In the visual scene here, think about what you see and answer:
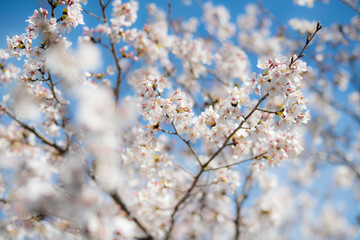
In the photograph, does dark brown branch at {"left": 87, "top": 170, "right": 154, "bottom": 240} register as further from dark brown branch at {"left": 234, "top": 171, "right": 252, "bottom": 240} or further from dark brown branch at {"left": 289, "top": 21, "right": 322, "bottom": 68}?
dark brown branch at {"left": 289, "top": 21, "right": 322, "bottom": 68}

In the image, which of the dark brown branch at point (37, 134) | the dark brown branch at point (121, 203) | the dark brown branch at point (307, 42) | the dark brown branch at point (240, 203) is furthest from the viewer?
the dark brown branch at point (240, 203)

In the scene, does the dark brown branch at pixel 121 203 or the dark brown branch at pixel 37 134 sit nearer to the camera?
the dark brown branch at pixel 37 134

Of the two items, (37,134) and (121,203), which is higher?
(37,134)

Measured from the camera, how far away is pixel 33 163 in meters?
4.29

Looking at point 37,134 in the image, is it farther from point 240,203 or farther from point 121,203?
point 240,203

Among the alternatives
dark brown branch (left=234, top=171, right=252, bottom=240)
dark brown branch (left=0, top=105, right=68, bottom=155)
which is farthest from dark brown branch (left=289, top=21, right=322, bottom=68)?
dark brown branch (left=0, top=105, right=68, bottom=155)

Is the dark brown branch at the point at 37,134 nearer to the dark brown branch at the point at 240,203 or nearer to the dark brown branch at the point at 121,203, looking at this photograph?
the dark brown branch at the point at 121,203

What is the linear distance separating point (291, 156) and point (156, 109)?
1624 mm

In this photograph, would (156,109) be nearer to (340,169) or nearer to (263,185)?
(263,185)

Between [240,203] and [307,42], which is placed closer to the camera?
[307,42]

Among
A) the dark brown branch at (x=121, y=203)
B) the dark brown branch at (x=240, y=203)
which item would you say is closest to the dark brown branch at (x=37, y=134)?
the dark brown branch at (x=121, y=203)

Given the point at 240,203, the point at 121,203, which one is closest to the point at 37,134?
the point at 121,203

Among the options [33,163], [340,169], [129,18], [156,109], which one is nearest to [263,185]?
[156,109]

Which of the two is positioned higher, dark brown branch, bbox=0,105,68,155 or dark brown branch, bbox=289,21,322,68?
dark brown branch, bbox=289,21,322,68
